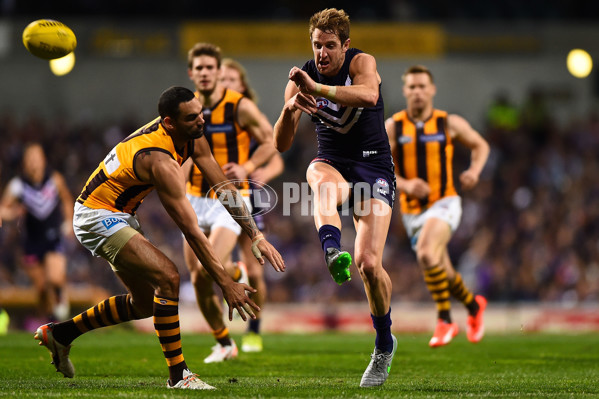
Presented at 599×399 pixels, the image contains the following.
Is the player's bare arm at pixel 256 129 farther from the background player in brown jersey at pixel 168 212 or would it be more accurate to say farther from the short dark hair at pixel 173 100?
the short dark hair at pixel 173 100

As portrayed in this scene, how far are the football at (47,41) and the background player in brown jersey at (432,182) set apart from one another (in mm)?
4191

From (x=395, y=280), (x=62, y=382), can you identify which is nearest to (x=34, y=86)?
(x=395, y=280)

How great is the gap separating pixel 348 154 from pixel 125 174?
1836mm

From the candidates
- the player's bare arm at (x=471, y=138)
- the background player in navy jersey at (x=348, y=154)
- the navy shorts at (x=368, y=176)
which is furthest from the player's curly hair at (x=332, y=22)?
the player's bare arm at (x=471, y=138)

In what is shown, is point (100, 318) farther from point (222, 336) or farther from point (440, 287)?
point (440, 287)

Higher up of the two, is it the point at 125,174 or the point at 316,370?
the point at 125,174

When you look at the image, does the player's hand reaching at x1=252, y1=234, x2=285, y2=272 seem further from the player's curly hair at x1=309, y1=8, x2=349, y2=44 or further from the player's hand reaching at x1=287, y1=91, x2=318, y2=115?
the player's curly hair at x1=309, y1=8, x2=349, y2=44

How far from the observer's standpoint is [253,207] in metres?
9.70

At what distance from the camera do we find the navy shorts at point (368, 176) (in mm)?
6930

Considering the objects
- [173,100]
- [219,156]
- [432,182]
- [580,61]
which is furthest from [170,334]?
[580,61]

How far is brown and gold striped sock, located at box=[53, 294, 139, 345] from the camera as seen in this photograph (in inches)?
269

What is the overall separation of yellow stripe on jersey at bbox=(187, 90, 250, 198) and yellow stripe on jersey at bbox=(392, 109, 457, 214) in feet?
7.04

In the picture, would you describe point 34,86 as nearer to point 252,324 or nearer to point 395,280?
point 395,280

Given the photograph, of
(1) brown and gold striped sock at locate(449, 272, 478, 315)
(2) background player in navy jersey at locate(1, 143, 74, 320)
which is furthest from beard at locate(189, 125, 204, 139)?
(2) background player in navy jersey at locate(1, 143, 74, 320)
